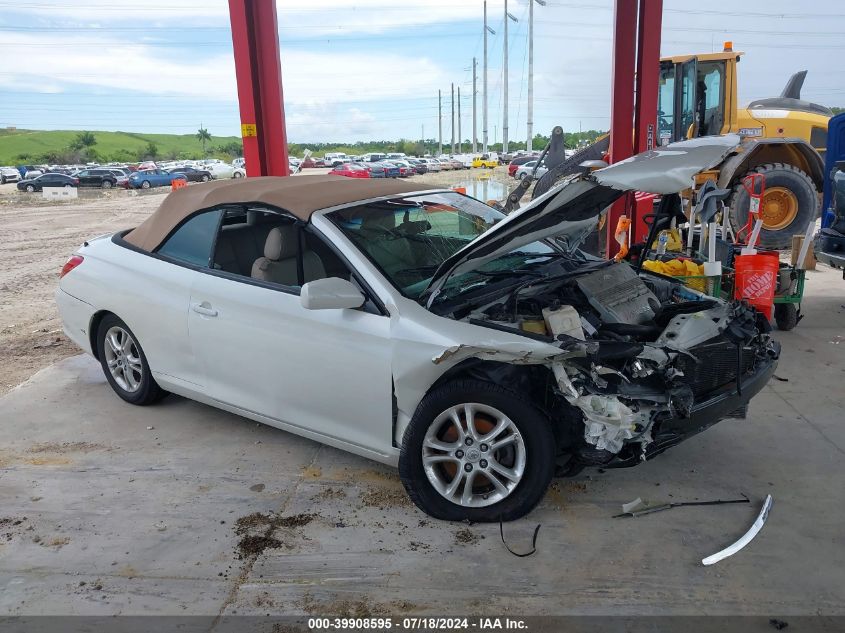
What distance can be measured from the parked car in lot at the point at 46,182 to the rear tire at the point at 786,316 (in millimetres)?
42091

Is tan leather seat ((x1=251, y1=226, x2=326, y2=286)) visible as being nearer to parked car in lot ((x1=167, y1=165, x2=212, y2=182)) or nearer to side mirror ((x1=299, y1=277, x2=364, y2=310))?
side mirror ((x1=299, y1=277, x2=364, y2=310))

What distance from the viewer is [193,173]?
156 feet

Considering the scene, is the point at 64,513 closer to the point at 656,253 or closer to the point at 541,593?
the point at 541,593

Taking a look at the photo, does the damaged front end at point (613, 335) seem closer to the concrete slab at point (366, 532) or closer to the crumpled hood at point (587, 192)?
the crumpled hood at point (587, 192)

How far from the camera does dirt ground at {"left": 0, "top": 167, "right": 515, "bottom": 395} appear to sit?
6355mm

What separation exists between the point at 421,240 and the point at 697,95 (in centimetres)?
847

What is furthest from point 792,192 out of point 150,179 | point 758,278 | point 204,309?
point 150,179

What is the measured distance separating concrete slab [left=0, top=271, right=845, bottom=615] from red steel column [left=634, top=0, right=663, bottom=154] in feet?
14.0

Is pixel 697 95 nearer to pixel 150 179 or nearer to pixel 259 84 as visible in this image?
pixel 259 84

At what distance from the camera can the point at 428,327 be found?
3.15m

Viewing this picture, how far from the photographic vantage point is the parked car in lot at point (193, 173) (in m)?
46.6

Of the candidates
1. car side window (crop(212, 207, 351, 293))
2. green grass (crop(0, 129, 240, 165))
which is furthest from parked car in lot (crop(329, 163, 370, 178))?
green grass (crop(0, 129, 240, 165))

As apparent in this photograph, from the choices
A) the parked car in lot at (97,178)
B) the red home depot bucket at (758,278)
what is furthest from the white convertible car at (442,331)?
the parked car in lot at (97,178)

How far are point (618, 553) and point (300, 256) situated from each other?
7.22 feet
